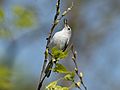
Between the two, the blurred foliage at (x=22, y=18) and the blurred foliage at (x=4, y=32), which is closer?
the blurred foliage at (x=4, y=32)

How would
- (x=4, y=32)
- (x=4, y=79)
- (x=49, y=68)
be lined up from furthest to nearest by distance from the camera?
(x=4, y=79) < (x=4, y=32) < (x=49, y=68)

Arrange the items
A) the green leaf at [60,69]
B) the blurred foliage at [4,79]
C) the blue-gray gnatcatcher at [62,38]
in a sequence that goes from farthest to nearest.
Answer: the blurred foliage at [4,79], the blue-gray gnatcatcher at [62,38], the green leaf at [60,69]

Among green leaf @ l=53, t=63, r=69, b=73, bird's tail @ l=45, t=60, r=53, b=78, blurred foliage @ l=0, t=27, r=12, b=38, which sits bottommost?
green leaf @ l=53, t=63, r=69, b=73

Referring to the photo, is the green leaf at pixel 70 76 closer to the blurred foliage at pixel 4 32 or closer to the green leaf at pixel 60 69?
the green leaf at pixel 60 69

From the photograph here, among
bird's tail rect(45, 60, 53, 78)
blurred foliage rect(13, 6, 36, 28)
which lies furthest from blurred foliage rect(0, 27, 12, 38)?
bird's tail rect(45, 60, 53, 78)

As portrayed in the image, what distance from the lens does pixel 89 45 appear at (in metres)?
12.9

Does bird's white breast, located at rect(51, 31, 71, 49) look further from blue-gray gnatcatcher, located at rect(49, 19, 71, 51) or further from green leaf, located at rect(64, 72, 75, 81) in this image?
green leaf, located at rect(64, 72, 75, 81)

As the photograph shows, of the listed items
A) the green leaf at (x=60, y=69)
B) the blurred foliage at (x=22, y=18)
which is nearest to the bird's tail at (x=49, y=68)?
the green leaf at (x=60, y=69)

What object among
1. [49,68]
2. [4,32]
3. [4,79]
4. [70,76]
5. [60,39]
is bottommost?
[70,76]

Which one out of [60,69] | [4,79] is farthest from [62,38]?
[4,79]

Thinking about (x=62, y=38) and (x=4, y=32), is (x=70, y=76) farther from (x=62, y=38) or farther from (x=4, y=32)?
(x=4, y=32)

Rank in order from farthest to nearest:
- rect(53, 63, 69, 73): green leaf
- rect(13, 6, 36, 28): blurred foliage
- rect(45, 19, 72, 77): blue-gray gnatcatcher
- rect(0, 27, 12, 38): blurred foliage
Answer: rect(13, 6, 36, 28): blurred foliage < rect(0, 27, 12, 38): blurred foliage < rect(45, 19, 72, 77): blue-gray gnatcatcher < rect(53, 63, 69, 73): green leaf

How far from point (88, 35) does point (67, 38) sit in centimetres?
844

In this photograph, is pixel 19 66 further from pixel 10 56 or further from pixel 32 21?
pixel 32 21
